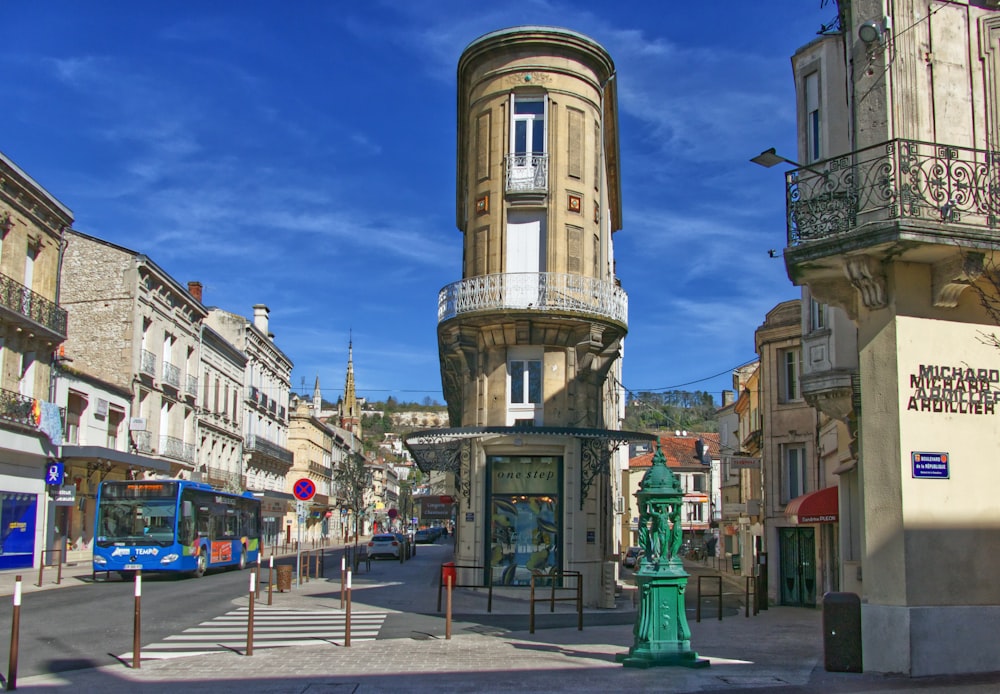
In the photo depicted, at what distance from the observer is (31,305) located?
33.1 metres

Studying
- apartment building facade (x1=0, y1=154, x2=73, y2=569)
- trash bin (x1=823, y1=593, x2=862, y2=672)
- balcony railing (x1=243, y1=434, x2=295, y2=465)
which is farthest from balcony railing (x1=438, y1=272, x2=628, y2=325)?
balcony railing (x1=243, y1=434, x2=295, y2=465)

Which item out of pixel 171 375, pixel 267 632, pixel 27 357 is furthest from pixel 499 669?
pixel 171 375

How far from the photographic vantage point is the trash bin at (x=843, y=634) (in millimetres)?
11320

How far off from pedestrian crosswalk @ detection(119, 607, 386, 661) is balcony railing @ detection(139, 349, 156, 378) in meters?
26.0

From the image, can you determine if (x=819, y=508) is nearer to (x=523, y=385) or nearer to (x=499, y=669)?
(x=523, y=385)

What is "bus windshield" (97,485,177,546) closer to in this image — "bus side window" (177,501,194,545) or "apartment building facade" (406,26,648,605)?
"bus side window" (177,501,194,545)

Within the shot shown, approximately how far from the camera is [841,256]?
11.2 meters

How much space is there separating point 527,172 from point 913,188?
47.7 feet

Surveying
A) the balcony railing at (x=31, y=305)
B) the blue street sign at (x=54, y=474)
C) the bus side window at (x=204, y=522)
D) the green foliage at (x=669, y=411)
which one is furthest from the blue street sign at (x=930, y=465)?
the blue street sign at (x=54, y=474)

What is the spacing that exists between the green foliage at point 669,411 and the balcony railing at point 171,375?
21.6 metres

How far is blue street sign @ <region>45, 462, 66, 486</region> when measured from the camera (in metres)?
34.3

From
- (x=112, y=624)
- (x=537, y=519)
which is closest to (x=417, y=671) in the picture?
(x=112, y=624)

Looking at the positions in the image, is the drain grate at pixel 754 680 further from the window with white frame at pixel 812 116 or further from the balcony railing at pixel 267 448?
the balcony railing at pixel 267 448

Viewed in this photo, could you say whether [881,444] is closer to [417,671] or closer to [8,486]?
[417,671]
